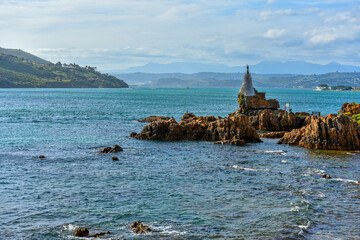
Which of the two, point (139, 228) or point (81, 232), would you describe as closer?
point (81, 232)

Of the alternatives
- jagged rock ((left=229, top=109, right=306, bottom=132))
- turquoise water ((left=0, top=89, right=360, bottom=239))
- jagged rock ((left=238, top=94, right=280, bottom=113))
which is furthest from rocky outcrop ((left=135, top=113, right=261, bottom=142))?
jagged rock ((left=238, top=94, right=280, bottom=113))

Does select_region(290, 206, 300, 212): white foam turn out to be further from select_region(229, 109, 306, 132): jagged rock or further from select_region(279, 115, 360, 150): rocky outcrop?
select_region(229, 109, 306, 132): jagged rock

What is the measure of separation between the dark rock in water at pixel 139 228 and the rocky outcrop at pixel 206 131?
35.6 metres

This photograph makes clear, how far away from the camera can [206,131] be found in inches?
2411

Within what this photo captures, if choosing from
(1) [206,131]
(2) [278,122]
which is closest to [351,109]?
(2) [278,122]

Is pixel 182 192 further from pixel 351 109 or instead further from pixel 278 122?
pixel 351 109

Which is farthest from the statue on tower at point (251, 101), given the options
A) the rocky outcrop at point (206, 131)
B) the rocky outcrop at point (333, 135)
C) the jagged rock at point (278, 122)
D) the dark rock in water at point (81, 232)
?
the dark rock in water at point (81, 232)

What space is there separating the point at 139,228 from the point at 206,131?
126ft

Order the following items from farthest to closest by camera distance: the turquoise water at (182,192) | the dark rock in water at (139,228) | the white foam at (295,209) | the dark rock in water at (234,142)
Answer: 1. the dark rock in water at (234,142)
2. the white foam at (295,209)
3. the turquoise water at (182,192)
4. the dark rock in water at (139,228)

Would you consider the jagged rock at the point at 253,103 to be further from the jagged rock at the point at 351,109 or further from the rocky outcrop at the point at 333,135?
the rocky outcrop at the point at 333,135

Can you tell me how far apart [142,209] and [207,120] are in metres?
42.5

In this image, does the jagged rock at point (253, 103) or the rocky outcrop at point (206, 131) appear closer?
the rocky outcrop at point (206, 131)

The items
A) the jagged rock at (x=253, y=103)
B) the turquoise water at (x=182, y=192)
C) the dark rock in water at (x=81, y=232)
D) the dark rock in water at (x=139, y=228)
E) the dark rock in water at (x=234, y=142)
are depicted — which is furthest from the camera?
the jagged rock at (x=253, y=103)

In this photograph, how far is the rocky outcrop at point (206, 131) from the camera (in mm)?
59219
